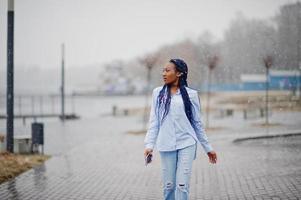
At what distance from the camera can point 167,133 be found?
5684 mm

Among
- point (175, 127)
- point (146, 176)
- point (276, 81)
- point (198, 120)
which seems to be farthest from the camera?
point (276, 81)

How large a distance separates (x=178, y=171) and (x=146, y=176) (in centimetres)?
457

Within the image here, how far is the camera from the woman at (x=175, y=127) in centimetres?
562

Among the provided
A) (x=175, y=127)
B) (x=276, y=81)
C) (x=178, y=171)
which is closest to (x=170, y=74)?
(x=175, y=127)

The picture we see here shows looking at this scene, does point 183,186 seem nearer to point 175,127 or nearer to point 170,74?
point 175,127

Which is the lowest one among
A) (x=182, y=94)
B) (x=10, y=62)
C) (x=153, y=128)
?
(x=153, y=128)

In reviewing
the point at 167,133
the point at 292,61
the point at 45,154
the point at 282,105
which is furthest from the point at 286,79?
the point at 167,133

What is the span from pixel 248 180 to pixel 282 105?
1074 inches

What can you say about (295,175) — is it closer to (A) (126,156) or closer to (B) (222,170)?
(B) (222,170)

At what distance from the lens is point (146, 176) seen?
10117 mm

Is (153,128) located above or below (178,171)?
above

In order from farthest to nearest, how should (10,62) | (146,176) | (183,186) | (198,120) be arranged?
(10,62) < (146,176) < (198,120) < (183,186)

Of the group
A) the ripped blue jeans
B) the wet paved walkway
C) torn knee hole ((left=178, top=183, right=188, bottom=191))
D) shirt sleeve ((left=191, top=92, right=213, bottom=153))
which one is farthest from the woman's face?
the wet paved walkway

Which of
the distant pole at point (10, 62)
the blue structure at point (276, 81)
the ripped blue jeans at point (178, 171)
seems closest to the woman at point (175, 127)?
the ripped blue jeans at point (178, 171)
